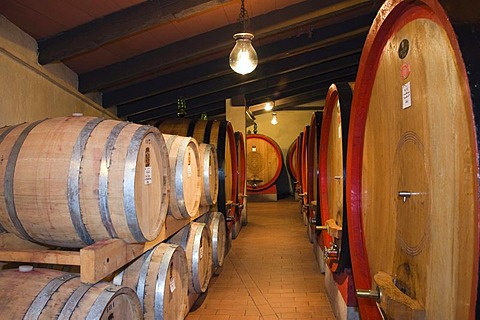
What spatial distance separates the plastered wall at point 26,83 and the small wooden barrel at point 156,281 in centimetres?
151

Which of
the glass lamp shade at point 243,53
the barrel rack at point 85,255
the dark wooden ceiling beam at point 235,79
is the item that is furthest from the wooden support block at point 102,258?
the dark wooden ceiling beam at point 235,79

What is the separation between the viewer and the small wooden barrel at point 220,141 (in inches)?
191

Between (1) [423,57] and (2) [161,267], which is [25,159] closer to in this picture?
(2) [161,267]

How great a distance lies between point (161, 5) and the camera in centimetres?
333

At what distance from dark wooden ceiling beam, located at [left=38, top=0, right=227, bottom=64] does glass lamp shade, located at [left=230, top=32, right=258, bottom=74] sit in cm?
38

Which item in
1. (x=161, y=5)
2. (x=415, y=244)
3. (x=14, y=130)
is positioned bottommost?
(x=415, y=244)

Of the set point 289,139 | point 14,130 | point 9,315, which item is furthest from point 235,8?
point 289,139

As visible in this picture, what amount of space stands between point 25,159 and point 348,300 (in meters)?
2.12

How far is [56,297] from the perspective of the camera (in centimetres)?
163

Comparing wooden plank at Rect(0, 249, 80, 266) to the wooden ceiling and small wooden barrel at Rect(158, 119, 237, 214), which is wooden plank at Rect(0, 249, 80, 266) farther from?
small wooden barrel at Rect(158, 119, 237, 214)

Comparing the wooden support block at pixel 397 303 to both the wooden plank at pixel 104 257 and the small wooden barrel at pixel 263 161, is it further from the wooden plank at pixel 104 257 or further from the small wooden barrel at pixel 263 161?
the small wooden barrel at pixel 263 161

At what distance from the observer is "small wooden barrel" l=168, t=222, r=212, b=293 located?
10.6 ft

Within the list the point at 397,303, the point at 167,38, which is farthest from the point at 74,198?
the point at 167,38

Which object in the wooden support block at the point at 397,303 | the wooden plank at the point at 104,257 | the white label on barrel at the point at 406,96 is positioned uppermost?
the white label on barrel at the point at 406,96
